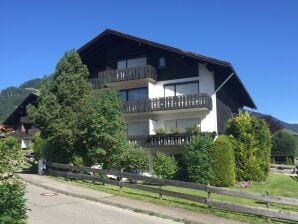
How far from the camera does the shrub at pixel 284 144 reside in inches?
1868

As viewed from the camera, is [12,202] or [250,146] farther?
[250,146]

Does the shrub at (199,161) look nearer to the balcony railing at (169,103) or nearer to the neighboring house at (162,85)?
the neighboring house at (162,85)

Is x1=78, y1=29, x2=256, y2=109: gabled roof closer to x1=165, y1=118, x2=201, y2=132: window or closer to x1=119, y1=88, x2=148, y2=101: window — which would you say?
x1=119, y1=88, x2=148, y2=101: window

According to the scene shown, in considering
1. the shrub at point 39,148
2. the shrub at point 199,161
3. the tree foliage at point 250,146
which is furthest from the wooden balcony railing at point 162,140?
the shrub at point 39,148

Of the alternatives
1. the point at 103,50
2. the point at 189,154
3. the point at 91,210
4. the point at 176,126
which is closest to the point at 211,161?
the point at 189,154

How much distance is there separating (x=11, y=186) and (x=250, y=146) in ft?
69.7

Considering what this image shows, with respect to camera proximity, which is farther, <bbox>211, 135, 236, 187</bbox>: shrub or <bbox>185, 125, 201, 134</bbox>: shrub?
<bbox>185, 125, 201, 134</bbox>: shrub

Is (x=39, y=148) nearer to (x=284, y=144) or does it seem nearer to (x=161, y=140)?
(x=161, y=140)

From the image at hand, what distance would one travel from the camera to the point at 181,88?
3438cm

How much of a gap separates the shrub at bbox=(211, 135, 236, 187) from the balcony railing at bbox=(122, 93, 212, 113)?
16.5 ft

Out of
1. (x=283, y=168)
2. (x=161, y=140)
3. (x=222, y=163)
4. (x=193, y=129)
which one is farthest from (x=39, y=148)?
(x=283, y=168)

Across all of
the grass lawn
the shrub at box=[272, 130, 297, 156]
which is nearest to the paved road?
the grass lawn

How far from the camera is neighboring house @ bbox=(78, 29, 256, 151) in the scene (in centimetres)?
3297

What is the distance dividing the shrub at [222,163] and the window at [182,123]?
613cm
